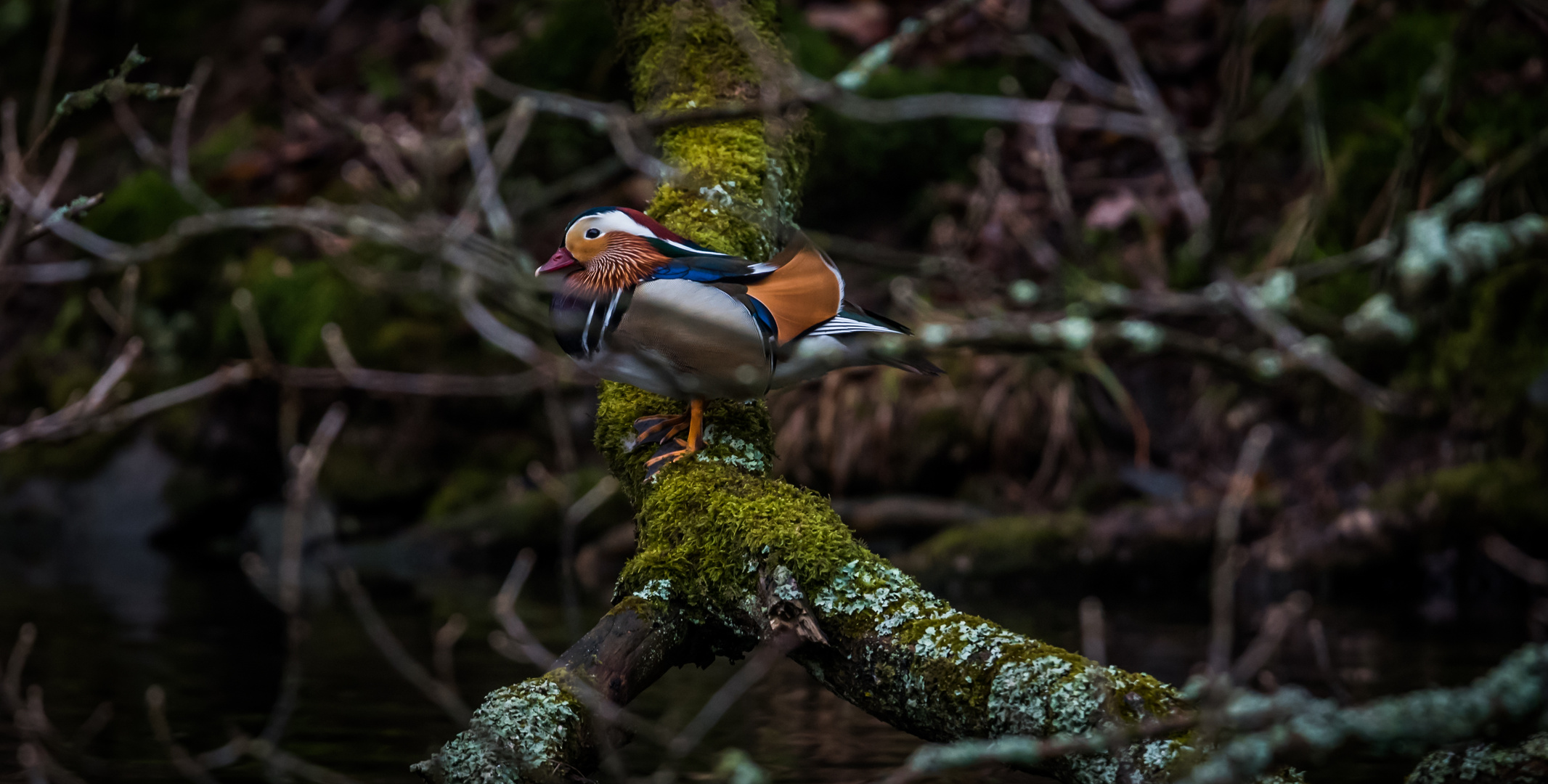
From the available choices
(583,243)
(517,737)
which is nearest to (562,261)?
(583,243)

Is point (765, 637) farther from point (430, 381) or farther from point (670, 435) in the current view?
point (430, 381)

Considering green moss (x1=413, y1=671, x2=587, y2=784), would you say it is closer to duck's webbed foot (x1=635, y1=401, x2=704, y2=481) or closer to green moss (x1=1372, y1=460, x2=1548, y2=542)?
duck's webbed foot (x1=635, y1=401, x2=704, y2=481)

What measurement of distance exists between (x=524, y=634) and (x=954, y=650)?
35.4 inches

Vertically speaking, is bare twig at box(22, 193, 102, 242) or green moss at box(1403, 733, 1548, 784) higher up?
bare twig at box(22, 193, 102, 242)

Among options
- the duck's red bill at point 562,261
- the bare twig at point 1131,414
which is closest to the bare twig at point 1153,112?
the duck's red bill at point 562,261

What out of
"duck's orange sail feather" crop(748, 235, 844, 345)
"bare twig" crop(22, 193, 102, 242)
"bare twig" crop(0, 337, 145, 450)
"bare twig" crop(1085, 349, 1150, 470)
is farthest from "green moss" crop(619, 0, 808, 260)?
"bare twig" crop(1085, 349, 1150, 470)

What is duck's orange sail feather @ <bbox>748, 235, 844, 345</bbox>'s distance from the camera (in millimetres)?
2850

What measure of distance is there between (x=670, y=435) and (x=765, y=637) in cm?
54

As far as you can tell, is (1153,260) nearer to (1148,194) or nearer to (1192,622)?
(1148,194)

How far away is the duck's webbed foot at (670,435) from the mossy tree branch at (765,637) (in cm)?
3

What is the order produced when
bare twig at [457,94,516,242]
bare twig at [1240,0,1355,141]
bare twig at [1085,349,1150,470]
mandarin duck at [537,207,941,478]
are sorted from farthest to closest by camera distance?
1. bare twig at [1085,349,1150,470]
2. mandarin duck at [537,207,941,478]
3. bare twig at [457,94,516,242]
4. bare twig at [1240,0,1355,141]

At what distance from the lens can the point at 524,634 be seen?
1.75m

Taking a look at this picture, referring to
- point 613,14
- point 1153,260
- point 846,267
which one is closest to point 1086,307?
point 613,14

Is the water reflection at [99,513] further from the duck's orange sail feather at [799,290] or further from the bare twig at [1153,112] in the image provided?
the bare twig at [1153,112]
